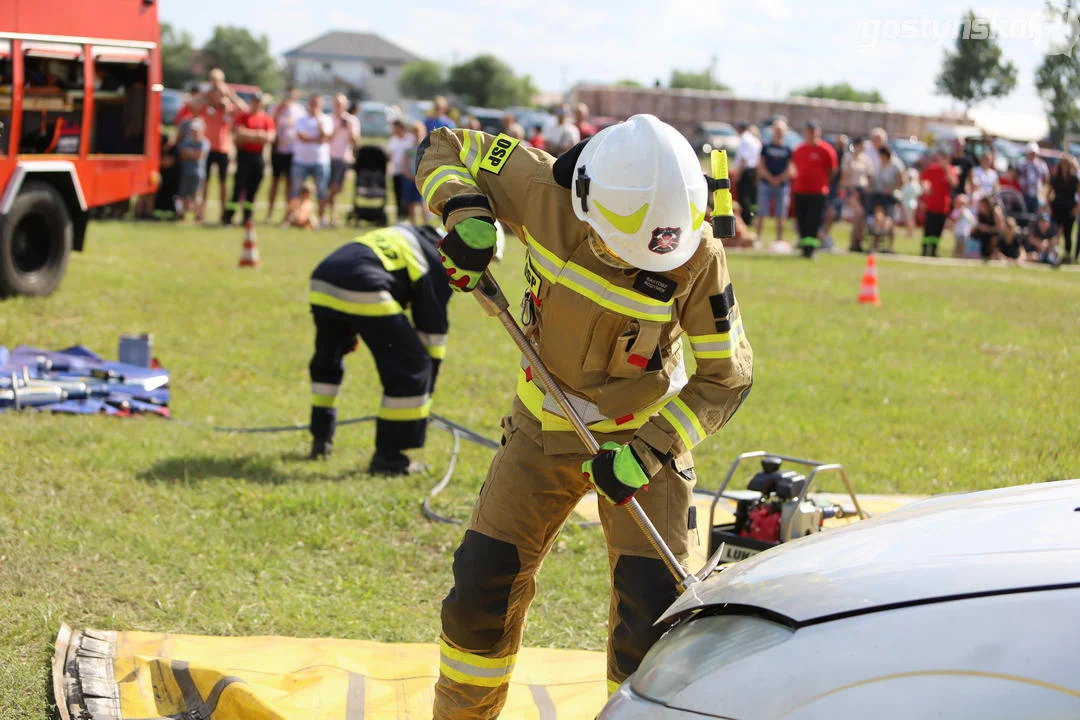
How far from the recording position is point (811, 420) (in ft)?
27.1

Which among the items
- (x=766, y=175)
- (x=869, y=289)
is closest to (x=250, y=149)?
(x=766, y=175)

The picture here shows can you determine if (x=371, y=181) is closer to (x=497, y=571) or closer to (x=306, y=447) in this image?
(x=306, y=447)

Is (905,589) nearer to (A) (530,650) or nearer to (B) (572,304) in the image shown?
(B) (572,304)

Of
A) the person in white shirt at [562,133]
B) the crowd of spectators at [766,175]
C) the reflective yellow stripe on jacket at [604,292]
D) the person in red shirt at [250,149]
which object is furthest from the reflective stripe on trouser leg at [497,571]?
the person in white shirt at [562,133]

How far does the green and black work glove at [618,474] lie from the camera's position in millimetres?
3061

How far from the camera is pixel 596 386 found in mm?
3404

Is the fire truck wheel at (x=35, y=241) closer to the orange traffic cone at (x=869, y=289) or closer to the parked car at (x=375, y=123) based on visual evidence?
the orange traffic cone at (x=869, y=289)

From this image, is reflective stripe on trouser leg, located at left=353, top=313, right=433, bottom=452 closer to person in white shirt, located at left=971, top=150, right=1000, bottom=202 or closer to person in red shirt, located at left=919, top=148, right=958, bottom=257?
person in red shirt, located at left=919, top=148, right=958, bottom=257

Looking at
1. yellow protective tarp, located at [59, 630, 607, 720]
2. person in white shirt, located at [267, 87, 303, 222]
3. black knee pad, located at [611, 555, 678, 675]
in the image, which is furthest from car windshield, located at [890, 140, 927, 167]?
black knee pad, located at [611, 555, 678, 675]

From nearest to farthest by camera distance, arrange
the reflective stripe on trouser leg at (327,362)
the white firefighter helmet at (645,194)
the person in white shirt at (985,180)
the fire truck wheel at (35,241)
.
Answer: the white firefighter helmet at (645,194) → the reflective stripe on trouser leg at (327,362) → the fire truck wheel at (35,241) → the person in white shirt at (985,180)

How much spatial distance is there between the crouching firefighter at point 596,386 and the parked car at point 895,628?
0.77 meters

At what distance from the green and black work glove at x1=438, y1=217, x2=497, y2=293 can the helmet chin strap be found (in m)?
0.29

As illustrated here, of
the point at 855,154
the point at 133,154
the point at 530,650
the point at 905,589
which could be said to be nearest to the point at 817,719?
the point at 905,589

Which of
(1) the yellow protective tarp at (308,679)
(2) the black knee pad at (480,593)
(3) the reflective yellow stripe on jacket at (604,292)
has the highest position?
(3) the reflective yellow stripe on jacket at (604,292)
